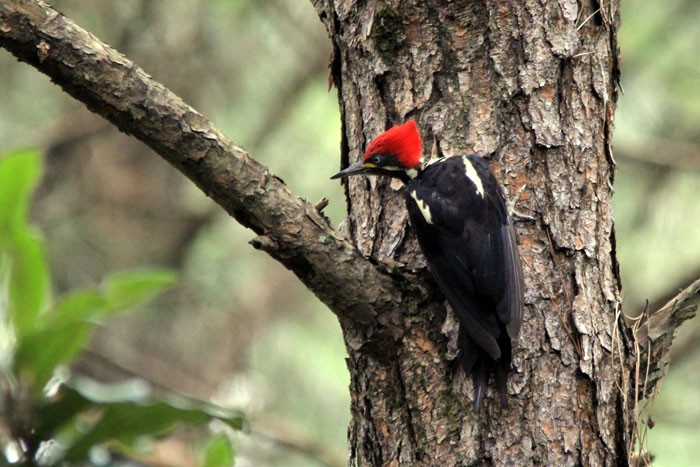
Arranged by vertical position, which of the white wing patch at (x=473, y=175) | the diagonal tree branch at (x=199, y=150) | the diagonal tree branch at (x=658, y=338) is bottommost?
the diagonal tree branch at (x=199, y=150)

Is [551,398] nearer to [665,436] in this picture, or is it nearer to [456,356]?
[456,356]

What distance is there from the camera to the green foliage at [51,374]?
211 centimetres

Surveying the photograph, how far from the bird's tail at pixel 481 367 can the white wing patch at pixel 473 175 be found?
519 mm

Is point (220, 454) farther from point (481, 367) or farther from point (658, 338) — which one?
point (658, 338)

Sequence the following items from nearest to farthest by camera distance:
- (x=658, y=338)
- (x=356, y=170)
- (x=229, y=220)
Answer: (x=658, y=338) < (x=356, y=170) < (x=229, y=220)

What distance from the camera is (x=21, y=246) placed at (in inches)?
85.8

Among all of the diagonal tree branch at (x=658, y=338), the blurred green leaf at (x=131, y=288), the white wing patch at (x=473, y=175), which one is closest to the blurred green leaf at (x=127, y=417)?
the blurred green leaf at (x=131, y=288)

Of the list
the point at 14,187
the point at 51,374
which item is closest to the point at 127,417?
the point at 51,374

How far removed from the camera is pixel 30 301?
2.22m

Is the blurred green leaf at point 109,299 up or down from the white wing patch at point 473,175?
down

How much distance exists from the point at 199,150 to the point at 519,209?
99 centimetres

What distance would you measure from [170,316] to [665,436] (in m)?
3.35

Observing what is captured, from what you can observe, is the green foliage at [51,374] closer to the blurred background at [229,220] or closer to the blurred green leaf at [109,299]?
the blurred green leaf at [109,299]

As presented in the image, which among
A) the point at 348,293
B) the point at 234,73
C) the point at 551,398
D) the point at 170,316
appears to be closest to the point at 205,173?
the point at 348,293
